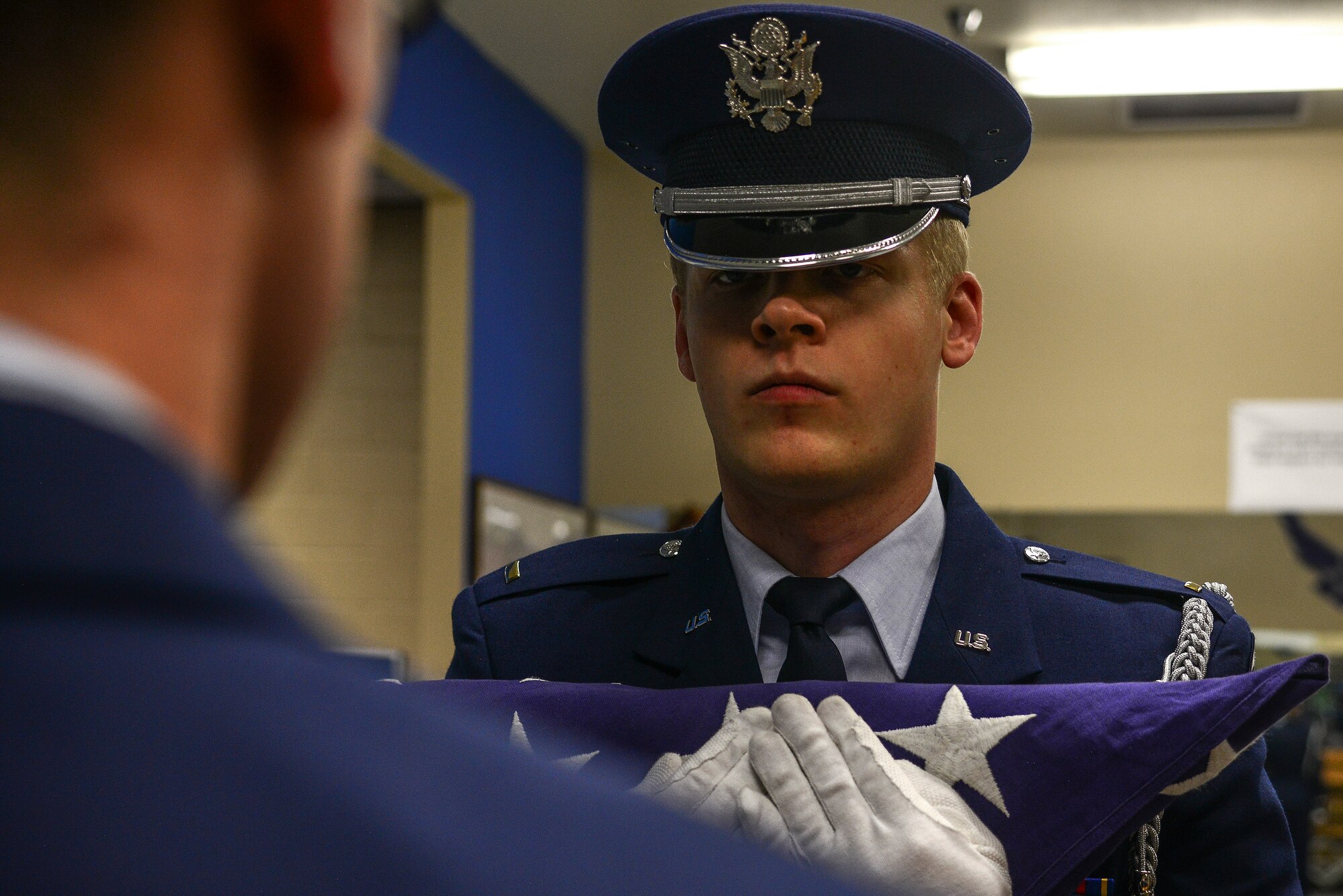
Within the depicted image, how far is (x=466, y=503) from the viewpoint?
4.61 meters

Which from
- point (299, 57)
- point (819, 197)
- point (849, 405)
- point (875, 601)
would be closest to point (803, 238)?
point (819, 197)

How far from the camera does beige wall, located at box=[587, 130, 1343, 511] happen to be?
5.29 meters

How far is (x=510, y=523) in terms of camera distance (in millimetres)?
4797

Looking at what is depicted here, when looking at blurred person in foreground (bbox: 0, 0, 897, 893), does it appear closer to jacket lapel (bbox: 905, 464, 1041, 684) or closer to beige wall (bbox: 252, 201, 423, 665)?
jacket lapel (bbox: 905, 464, 1041, 684)

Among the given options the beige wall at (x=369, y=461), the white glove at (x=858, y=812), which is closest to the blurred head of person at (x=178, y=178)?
the white glove at (x=858, y=812)

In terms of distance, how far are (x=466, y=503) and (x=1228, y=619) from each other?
355 cm

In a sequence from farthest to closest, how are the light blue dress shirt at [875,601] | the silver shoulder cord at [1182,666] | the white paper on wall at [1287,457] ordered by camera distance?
the white paper on wall at [1287,457]
the light blue dress shirt at [875,601]
the silver shoulder cord at [1182,666]

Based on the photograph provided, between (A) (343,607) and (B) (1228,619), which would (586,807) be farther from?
(A) (343,607)

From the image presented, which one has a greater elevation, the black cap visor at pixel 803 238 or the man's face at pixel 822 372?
the black cap visor at pixel 803 238

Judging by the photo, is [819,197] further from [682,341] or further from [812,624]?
[812,624]

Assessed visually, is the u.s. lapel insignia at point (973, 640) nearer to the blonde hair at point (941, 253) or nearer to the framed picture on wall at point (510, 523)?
the blonde hair at point (941, 253)

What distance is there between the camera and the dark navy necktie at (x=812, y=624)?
115cm

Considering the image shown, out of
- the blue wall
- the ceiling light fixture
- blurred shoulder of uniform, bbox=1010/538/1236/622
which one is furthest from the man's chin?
the ceiling light fixture

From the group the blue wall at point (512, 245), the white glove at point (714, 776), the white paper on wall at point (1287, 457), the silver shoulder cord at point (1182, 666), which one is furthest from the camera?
the white paper on wall at point (1287, 457)
